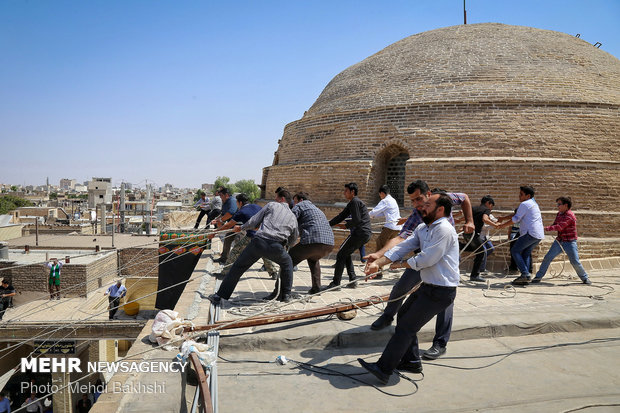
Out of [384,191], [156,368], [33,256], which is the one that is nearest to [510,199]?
[384,191]

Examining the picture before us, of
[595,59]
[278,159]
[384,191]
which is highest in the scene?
[595,59]

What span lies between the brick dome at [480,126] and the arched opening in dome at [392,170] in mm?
29

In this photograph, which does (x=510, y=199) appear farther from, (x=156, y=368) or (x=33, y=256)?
(x=33, y=256)

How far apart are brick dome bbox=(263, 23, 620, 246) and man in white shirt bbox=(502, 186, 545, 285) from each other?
2832 millimetres

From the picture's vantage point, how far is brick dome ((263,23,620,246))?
361 inches

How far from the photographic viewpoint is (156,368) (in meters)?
3.49

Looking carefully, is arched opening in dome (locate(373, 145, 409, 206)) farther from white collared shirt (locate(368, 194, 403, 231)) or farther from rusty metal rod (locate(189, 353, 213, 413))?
rusty metal rod (locate(189, 353, 213, 413))

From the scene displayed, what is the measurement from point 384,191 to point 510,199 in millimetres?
4165

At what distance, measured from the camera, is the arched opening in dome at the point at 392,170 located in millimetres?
10883

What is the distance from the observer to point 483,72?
11195 mm

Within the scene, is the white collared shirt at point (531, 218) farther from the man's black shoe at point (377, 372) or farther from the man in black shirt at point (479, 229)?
the man's black shoe at point (377, 372)

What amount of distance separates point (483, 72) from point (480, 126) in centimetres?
Result: 220

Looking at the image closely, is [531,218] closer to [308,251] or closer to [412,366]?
[308,251]

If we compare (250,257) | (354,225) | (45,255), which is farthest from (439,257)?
(45,255)
